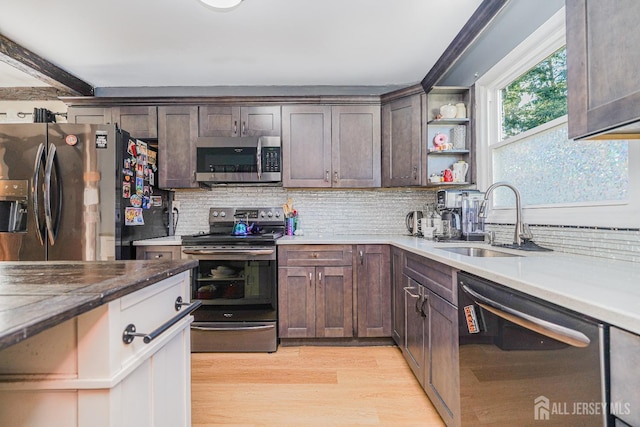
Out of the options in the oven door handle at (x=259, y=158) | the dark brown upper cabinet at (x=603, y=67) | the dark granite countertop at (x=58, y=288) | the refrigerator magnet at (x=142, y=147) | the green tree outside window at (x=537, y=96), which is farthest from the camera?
the oven door handle at (x=259, y=158)

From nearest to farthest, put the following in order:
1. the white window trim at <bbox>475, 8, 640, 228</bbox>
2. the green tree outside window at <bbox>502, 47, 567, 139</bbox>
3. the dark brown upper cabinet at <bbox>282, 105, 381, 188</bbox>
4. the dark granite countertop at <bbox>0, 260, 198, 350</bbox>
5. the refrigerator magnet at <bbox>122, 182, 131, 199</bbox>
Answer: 1. the dark granite countertop at <bbox>0, 260, 198, 350</bbox>
2. the white window trim at <bbox>475, 8, 640, 228</bbox>
3. the green tree outside window at <bbox>502, 47, 567, 139</bbox>
4. the refrigerator magnet at <bbox>122, 182, 131, 199</bbox>
5. the dark brown upper cabinet at <bbox>282, 105, 381, 188</bbox>

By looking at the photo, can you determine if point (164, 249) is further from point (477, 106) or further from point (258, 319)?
point (477, 106)

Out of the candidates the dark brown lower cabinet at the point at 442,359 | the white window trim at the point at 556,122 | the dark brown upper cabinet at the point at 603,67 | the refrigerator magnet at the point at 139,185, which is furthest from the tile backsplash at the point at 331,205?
the dark brown upper cabinet at the point at 603,67

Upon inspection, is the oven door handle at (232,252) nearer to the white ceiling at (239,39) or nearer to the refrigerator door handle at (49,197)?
the refrigerator door handle at (49,197)

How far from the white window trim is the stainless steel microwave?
182 cm

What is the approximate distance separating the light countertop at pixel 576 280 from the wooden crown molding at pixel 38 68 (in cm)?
341

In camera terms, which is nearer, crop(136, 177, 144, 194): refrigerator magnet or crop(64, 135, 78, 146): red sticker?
crop(64, 135, 78, 146): red sticker

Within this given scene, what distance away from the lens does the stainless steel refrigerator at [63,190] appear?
239 centimetres

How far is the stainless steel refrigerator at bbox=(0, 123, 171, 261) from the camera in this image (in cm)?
239

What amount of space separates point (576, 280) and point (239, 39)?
253 centimetres

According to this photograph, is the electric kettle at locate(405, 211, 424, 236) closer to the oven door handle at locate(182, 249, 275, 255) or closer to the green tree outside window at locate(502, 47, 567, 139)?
the green tree outside window at locate(502, 47, 567, 139)

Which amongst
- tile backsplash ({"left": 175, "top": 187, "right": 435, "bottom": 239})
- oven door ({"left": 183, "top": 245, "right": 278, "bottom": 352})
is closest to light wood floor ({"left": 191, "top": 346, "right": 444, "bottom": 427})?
oven door ({"left": 183, "top": 245, "right": 278, "bottom": 352})

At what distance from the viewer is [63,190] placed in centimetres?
244

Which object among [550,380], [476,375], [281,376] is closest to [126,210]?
[281,376]
